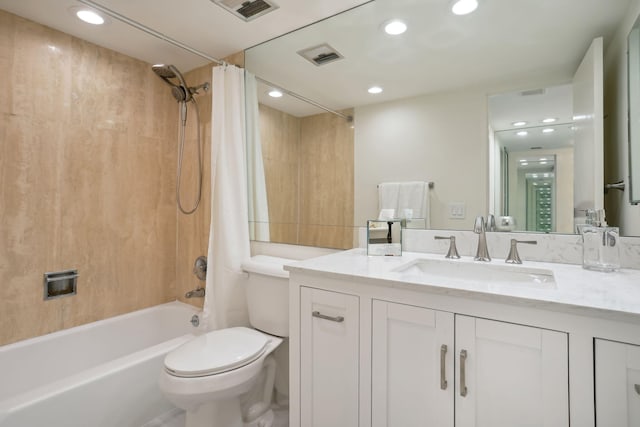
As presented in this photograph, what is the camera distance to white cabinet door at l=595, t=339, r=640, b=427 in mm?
714

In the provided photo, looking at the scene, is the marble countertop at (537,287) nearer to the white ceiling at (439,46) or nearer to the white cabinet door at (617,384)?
the white cabinet door at (617,384)

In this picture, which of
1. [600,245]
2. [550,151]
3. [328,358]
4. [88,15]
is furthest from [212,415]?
[88,15]

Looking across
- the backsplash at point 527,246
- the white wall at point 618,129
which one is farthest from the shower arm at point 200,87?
the white wall at point 618,129

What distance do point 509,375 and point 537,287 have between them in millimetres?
334

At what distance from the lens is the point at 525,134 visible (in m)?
1.32

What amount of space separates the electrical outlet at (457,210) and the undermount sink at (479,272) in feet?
0.79

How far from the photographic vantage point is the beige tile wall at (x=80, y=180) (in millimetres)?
1755

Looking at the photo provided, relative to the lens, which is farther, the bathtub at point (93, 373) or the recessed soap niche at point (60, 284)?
the recessed soap niche at point (60, 284)

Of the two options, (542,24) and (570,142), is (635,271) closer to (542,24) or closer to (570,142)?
(570,142)

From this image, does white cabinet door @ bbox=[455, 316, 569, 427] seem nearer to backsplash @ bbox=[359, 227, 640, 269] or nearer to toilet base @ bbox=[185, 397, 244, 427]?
backsplash @ bbox=[359, 227, 640, 269]

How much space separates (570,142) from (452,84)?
54 centimetres

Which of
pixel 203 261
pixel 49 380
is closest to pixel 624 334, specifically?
pixel 203 261

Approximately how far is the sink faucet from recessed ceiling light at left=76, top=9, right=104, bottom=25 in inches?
88.3

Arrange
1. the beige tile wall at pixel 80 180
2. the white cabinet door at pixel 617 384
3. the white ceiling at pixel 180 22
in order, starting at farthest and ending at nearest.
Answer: the beige tile wall at pixel 80 180
the white ceiling at pixel 180 22
the white cabinet door at pixel 617 384
